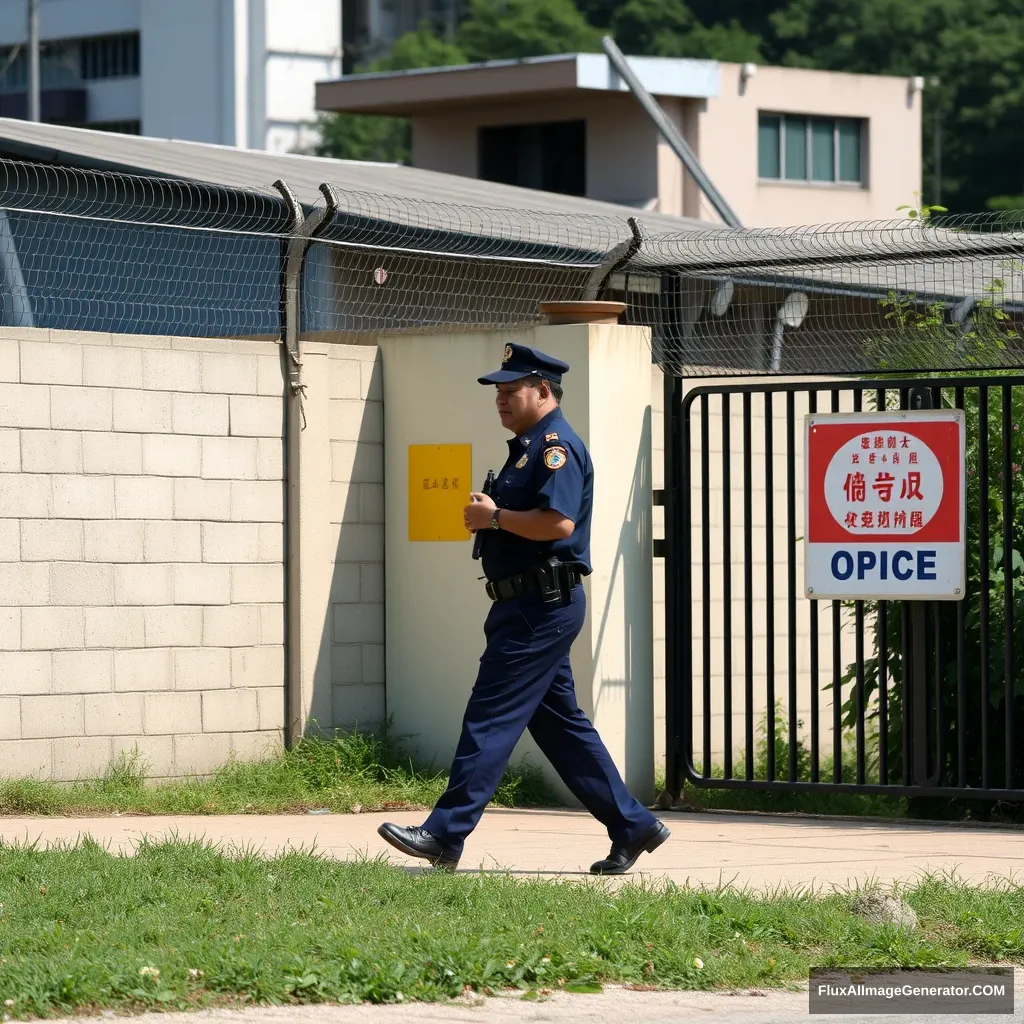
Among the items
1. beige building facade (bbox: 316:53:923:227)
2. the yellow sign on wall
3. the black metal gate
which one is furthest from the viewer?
beige building facade (bbox: 316:53:923:227)

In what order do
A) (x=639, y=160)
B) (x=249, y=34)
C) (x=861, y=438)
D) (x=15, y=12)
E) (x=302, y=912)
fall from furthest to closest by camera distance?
(x=15, y=12)
(x=249, y=34)
(x=639, y=160)
(x=861, y=438)
(x=302, y=912)

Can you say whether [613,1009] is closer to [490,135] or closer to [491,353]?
[491,353]

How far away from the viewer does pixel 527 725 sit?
7.18m

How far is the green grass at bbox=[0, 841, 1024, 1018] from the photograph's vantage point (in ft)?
16.7

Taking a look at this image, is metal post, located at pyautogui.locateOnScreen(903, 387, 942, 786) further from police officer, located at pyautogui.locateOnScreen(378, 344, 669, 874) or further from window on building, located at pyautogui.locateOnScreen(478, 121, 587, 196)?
window on building, located at pyautogui.locateOnScreen(478, 121, 587, 196)

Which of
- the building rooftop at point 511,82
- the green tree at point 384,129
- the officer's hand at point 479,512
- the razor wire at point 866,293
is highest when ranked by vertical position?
the green tree at point 384,129

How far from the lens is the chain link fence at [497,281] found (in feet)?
31.2

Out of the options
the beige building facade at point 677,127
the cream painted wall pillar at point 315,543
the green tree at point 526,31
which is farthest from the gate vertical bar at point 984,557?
the green tree at point 526,31

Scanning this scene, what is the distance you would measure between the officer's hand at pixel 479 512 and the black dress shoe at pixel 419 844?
110 centimetres

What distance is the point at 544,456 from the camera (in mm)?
6980

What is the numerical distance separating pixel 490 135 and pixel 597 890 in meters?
37.3

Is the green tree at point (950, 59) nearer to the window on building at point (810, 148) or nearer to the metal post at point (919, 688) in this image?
the window on building at point (810, 148)

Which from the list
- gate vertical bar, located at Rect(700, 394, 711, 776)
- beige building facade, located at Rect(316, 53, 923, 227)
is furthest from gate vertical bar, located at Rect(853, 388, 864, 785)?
beige building facade, located at Rect(316, 53, 923, 227)

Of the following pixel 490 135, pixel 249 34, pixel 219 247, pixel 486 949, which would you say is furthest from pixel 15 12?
pixel 486 949
